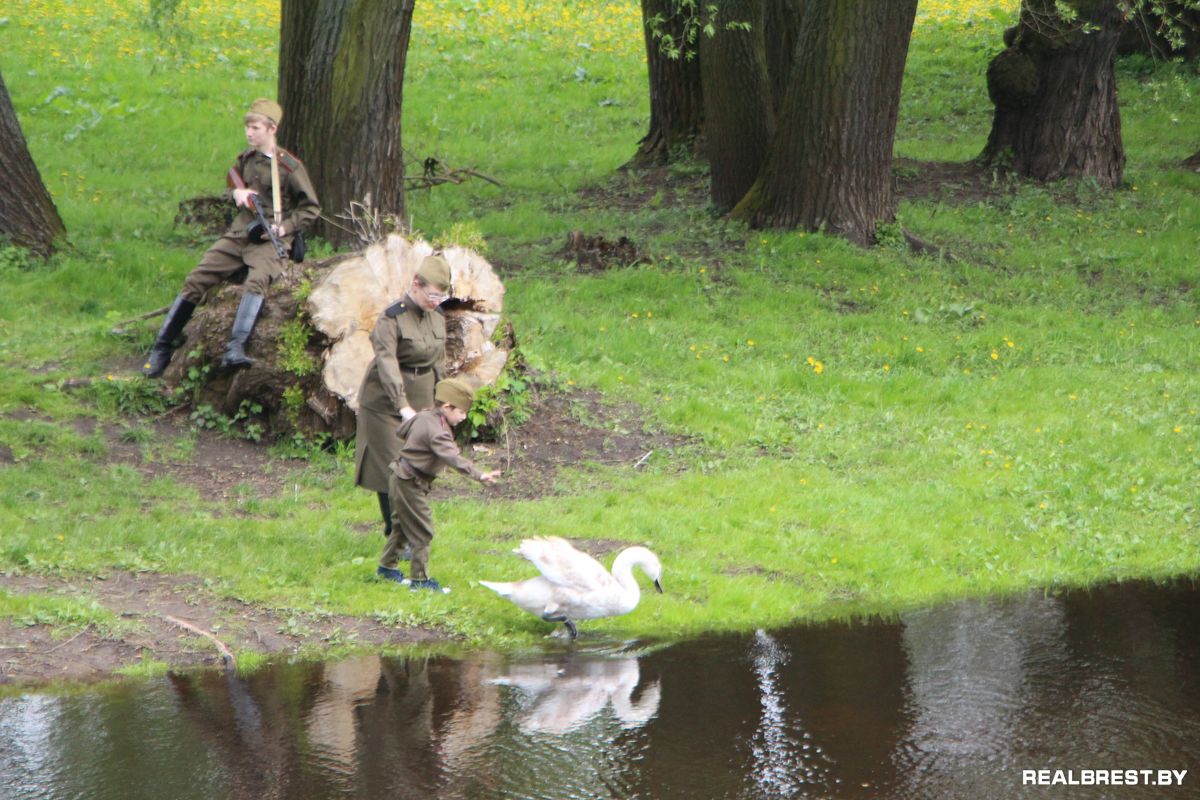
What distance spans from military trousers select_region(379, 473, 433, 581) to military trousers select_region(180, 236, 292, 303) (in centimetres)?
306

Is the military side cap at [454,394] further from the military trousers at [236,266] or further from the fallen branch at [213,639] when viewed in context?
the military trousers at [236,266]

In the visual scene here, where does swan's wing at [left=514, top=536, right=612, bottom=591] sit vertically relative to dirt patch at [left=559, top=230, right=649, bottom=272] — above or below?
below

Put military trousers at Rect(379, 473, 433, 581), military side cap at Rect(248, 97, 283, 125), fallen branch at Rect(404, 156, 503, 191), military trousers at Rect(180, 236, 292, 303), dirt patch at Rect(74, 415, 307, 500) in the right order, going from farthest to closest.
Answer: fallen branch at Rect(404, 156, 503, 191)
military trousers at Rect(180, 236, 292, 303)
military side cap at Rect(248, 97, 283, 125)
dirt patch at Rect(74, 415, 307, 500)
military trousers at Rect(379, 473, 433, 581)

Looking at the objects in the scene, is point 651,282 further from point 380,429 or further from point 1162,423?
point 380,429

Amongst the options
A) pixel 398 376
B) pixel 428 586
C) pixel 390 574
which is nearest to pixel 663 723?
pixel 428 586

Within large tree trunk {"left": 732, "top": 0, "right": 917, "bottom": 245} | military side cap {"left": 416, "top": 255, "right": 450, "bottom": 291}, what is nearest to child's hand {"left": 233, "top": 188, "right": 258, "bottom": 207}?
→ military side cap {"left": 416, "top": 255, "right": 450, "bottom": 291}

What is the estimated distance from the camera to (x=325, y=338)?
9555mm

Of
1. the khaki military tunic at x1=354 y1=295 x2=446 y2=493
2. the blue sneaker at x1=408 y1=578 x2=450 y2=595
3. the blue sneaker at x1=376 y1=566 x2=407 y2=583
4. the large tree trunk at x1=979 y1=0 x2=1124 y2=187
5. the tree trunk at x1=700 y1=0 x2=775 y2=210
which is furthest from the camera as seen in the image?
the large tree trunk at x1=979 y1=0 x2=1124 y2=187

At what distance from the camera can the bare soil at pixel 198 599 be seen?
6.34 meters

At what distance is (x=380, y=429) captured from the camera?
302 inches

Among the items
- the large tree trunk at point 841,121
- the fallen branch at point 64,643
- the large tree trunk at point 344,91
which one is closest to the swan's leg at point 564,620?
the fallen branch at point 64,643

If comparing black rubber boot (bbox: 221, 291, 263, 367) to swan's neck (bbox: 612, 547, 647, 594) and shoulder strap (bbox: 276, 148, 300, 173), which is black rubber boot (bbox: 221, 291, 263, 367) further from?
swan's neck (bbox: 612, 547, 647, 594)

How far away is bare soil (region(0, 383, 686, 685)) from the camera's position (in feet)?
20.8

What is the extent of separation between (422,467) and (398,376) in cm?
62
